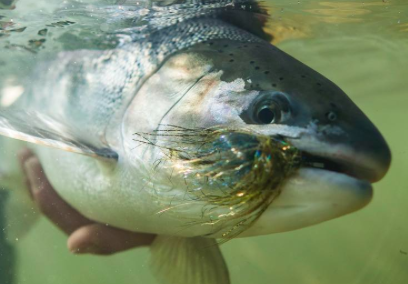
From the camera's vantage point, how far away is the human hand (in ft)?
12.9

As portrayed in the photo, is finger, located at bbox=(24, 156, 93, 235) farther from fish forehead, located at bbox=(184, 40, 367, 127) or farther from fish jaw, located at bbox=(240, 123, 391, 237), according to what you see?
fish jaw, located at bbox=(240, 123, 391, 237)

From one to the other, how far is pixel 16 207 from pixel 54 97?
147cm

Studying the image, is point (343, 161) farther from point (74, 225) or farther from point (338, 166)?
point (74, 225)

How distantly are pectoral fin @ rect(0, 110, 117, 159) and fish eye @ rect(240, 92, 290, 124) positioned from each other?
1175 mm

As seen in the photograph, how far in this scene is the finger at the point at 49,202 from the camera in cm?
400

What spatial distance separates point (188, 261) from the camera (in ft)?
12.0

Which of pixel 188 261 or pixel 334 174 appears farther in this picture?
pixel 188 261

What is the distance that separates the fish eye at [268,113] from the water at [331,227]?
6.92 feet

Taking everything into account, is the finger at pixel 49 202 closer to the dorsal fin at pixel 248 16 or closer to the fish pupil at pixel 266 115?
the fish pupil at pixel 266 115

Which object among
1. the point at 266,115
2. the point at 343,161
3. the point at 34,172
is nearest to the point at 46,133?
the point at 34,172

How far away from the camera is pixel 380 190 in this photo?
21625 millimetres

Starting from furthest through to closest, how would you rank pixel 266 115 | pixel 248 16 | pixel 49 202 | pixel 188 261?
pixel 248 16 → pixel 49 202 → pixel 188 261 → pixel 266 115

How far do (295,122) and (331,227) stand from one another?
66.6 ft

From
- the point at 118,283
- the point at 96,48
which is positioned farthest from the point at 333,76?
the point at 96,48
